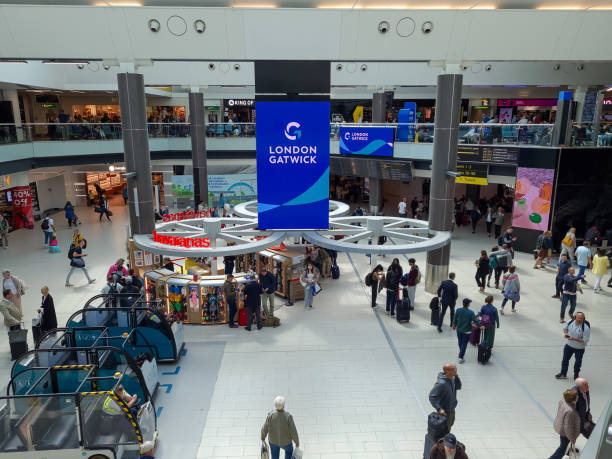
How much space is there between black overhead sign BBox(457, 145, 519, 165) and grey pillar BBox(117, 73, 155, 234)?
12239 millimetres

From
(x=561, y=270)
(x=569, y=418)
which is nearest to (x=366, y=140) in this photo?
(x=561, y=270)

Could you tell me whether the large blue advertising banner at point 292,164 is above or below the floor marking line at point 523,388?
above

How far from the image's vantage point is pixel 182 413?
819 centimetres

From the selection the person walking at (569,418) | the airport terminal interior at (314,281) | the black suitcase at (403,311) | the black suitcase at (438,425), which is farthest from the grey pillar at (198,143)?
the person walking at (569,418)

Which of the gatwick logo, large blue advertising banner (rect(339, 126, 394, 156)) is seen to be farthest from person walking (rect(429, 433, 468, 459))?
large blue advertising banner (rect(339, 126, 394, 156))

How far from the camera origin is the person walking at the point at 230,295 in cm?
1137

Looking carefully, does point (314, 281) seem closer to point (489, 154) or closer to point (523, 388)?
point (523, 388)

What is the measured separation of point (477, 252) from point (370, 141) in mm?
6984

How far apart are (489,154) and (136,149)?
12.9m

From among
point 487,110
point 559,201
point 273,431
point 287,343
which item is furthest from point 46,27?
point 487,110

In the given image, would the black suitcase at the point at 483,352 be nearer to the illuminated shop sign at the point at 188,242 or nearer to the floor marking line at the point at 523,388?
the floor marking line at the point at 523,388

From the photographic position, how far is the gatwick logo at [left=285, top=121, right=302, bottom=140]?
41.2 feet

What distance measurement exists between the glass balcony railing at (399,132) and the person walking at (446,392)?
44.1 ft

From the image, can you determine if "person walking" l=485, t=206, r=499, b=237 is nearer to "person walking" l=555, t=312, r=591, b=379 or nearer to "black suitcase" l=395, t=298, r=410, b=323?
"black suitcase" l=395, t=298, r=410, b=323
